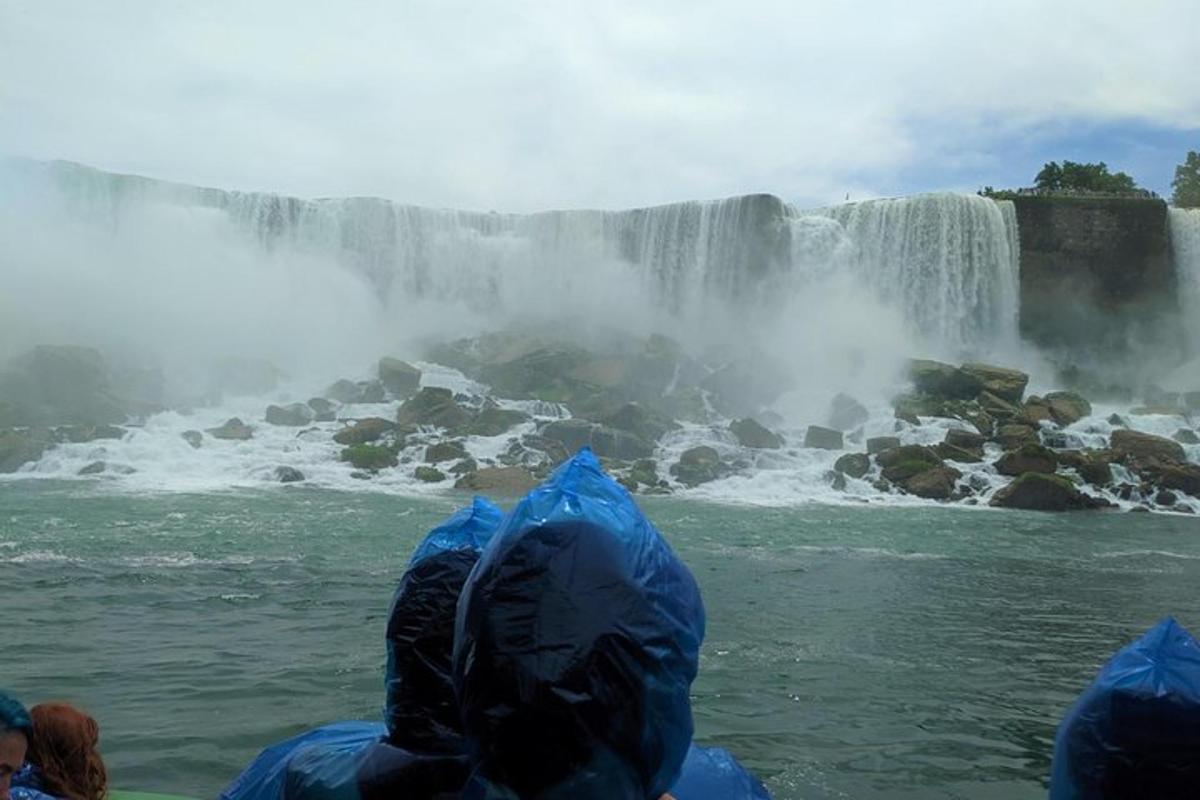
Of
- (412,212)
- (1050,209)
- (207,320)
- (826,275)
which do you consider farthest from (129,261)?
(1050,209)

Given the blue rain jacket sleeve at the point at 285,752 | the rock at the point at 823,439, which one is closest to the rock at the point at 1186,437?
the rock at the point at 823,439

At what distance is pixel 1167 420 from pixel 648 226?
16682 mm

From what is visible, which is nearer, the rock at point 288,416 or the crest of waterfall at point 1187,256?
the rock at point 288,416

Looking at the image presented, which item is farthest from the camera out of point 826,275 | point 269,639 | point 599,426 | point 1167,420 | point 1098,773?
point 826,275

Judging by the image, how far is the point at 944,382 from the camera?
94.8ft

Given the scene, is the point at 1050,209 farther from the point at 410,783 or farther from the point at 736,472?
the point at 410,783

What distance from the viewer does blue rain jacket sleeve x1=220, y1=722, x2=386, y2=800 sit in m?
2.57

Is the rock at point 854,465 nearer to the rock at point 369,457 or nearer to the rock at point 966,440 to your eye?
the rock at point 966,440

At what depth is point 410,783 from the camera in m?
2.22

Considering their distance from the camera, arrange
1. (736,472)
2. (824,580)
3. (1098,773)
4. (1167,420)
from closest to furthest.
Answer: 1. (1098,773)
2. (824,580)
3. (736,472)
4. (1167,420)

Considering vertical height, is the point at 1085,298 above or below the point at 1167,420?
above

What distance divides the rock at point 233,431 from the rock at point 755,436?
1129 cm

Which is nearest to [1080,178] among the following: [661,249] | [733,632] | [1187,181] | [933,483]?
[1187,181]

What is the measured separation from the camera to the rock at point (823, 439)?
84.3 ft
